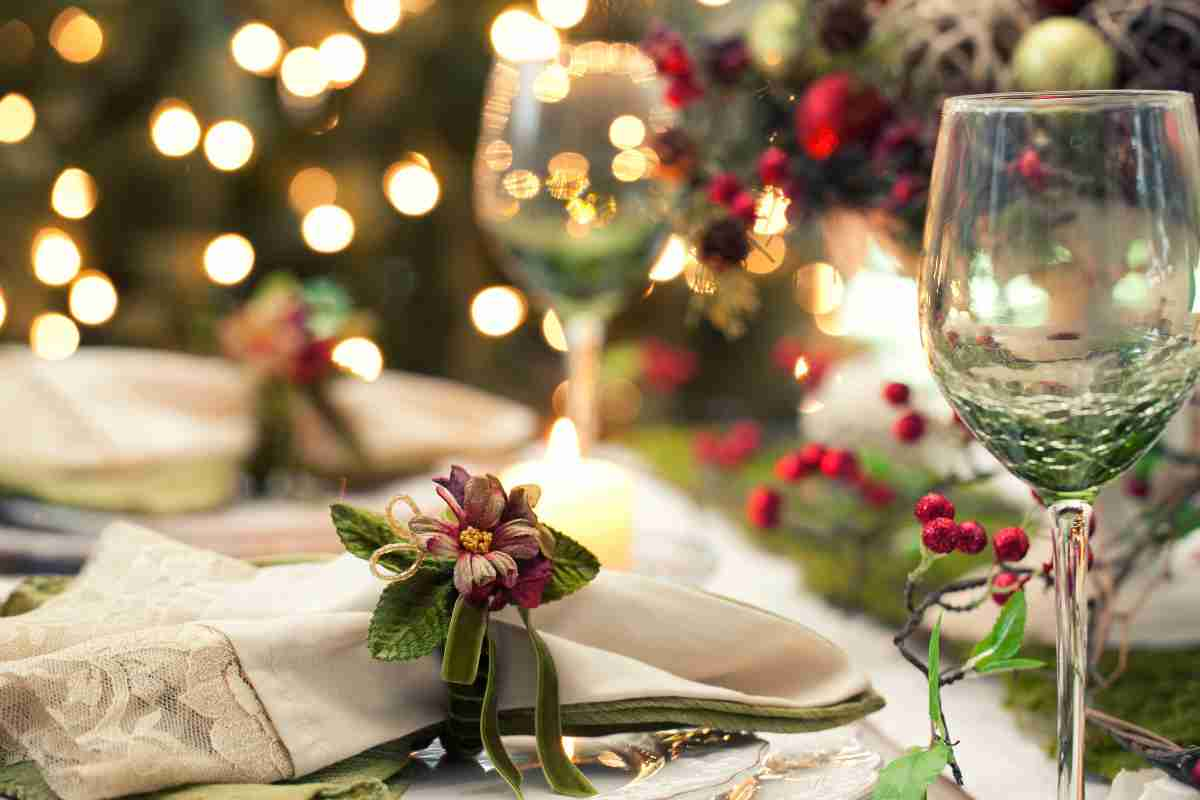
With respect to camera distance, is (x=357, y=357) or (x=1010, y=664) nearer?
(x=1010, y=664)

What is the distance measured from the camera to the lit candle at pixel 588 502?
65cm

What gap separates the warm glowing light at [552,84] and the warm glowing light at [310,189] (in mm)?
1123

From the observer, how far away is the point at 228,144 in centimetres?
193

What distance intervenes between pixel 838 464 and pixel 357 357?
0.60 m

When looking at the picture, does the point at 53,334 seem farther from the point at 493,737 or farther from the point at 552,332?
the point at 493,737

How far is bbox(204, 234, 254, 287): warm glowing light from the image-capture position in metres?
1.93

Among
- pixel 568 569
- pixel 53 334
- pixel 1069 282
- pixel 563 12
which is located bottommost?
pixel 53 334

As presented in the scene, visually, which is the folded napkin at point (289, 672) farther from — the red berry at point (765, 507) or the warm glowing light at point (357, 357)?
the warm glowing light at point (357, 357)

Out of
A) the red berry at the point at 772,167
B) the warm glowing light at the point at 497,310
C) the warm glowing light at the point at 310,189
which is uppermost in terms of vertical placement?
the red berry at the point at 772,167

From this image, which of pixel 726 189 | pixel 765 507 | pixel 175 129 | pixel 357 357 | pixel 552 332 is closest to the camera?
pixel 726 189

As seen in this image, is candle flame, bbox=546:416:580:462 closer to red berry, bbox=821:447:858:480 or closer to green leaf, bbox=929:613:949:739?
red berry, bbox=821:447:858:480

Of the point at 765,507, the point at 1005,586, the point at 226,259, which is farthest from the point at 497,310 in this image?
the point at 1005,586

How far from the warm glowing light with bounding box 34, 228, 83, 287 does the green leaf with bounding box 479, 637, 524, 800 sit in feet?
5.48

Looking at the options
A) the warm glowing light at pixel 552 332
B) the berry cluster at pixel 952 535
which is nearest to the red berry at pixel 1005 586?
the berry cluster at pixel 952 535
